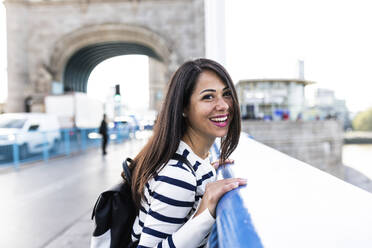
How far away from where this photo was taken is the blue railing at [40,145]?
7844 millimetres

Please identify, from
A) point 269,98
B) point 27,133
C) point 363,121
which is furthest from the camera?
point 363,121

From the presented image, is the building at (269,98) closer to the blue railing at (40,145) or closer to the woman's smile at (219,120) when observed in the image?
the blue railing at (40,145)

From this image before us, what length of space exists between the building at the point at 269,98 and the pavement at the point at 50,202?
1442 cm

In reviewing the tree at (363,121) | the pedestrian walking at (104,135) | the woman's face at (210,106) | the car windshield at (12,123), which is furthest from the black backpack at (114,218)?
the tree at (363,121)

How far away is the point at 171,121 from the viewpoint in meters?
1.31

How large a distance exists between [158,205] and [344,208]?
2.05ft

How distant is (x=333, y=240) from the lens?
60 cm

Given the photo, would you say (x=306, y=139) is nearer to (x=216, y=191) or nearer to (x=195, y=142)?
(x=195, y=142)

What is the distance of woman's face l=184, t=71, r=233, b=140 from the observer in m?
1.34

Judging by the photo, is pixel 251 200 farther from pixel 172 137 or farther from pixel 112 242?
pixel 112 242

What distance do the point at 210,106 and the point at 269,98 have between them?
21181mm

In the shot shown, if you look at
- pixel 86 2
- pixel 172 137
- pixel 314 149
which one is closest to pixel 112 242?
pixel 172 137

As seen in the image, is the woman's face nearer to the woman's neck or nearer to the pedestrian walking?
the woman's neck

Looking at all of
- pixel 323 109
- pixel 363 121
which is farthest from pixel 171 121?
pixel 363 121
